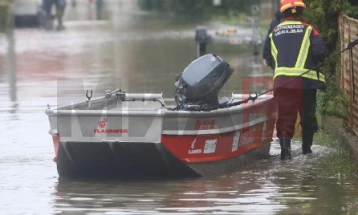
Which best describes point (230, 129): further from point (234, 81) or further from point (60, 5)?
point (60, 5)

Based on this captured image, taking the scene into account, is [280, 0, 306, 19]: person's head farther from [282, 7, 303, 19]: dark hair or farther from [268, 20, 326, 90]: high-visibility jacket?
[268, 20, 326, 90]: high-visibility jacket

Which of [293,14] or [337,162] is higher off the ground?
[293,14]

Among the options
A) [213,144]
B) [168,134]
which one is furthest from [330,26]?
[168,134]

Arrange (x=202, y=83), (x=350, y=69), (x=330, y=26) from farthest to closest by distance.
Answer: (x=330, y=26), (x=350, y=69), (x=202, y=83)

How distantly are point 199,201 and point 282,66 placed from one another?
247cm

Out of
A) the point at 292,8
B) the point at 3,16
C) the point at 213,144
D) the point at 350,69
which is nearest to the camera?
the point at 213,144

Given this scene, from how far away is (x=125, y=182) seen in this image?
1064 centimetres

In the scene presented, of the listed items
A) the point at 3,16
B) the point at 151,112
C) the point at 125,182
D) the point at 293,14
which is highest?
the point at 3,16

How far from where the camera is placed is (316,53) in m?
11.4

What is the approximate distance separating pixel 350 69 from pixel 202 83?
6.62ft

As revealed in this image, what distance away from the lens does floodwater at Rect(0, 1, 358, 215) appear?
9.30 metres

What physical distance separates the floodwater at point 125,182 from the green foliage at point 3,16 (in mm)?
12180

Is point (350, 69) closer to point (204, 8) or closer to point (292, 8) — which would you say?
point (292, 8)

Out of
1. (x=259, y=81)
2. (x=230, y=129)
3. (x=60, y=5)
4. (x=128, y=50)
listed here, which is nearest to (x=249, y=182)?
(x=230, y=129)
